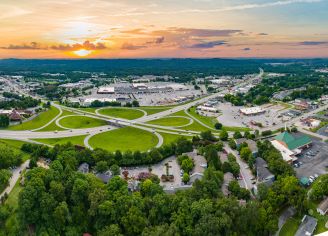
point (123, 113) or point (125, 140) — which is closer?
point (125, 140)

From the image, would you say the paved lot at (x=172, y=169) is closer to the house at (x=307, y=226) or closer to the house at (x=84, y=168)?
the house at (x=84, y=168)

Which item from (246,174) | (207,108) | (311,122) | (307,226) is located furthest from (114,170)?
(311,122)

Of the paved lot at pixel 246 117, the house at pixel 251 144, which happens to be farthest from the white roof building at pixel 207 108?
the house at pixel 251 144

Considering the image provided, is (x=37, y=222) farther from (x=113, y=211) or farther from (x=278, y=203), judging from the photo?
(x=278, y=203)

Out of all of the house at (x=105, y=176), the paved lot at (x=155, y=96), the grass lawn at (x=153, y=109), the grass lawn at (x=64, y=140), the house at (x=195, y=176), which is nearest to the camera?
the house at (x=105, y=176)

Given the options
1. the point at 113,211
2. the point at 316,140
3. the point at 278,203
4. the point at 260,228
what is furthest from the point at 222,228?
the point at 316,140

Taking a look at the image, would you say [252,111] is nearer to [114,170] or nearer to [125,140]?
[125,140]
